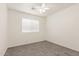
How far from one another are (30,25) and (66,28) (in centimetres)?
253

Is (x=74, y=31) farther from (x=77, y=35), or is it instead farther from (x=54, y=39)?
(x=54, y=39)

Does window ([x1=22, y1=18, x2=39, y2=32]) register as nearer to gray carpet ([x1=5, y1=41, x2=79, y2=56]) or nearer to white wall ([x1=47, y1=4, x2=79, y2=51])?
white wall ([x1=47, y1=4, x2=79, y2=51])

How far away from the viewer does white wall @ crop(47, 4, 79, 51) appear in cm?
308

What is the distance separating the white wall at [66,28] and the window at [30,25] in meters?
1.30

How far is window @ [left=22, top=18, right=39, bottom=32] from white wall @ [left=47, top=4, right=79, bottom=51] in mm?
1304

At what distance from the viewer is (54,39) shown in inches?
184

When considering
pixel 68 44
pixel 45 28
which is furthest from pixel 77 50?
pixel 45 28

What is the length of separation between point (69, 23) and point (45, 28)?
102 inches

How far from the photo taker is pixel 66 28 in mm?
3578

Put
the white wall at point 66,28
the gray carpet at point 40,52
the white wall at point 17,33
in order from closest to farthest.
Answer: the gray carpet at point 40,52 < the white wall at point 66,28 < the white wall at point 17,33

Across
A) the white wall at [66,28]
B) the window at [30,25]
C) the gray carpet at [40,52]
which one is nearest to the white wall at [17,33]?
the window at [30,25]

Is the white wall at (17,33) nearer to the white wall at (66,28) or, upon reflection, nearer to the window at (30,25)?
the window at (30,25)

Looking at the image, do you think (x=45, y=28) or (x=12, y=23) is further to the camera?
(x=45, y=28)

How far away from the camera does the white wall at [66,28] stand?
3.08m
